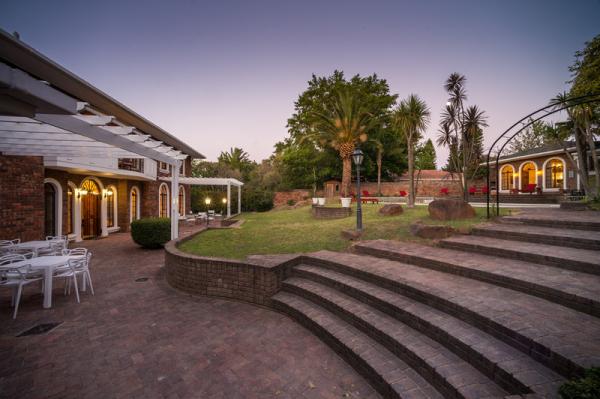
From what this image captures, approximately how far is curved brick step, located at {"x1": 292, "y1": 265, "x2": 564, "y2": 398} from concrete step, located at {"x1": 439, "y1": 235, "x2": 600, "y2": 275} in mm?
2609

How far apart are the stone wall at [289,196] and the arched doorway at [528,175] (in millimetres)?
20393

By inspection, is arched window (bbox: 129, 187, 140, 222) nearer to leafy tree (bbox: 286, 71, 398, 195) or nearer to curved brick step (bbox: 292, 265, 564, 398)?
curved brick step (bbox: 292, 265, 564, 398)

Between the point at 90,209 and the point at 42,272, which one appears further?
the point at 90,209

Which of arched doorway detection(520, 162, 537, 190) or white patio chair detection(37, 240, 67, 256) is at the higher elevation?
arched doorway detection(520, 162, 537, 190)

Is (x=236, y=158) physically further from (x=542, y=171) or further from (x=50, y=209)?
(x=542, y=171)

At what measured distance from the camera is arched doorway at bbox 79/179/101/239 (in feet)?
43.2

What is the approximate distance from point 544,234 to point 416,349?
4.88 metres

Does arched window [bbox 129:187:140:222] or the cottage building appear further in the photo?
arched window [bbox 129:187:140:222]

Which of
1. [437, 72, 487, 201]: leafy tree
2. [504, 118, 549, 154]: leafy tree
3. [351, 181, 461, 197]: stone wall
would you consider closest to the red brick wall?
[437, 72, 487, 201]: leafy tree

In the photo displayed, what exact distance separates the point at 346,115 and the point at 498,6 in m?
10.4

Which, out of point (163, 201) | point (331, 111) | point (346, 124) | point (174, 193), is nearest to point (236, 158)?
point (331, 111)

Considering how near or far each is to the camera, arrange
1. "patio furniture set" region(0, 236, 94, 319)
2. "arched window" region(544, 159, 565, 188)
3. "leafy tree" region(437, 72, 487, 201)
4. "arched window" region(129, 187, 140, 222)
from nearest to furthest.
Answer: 1. "patio furniture set" region(0, 236, 94, 319)
2. "leafy tree" region(437, 72, 487, 201)
3. "arched window" region(129, 187, 140, 222)
4. "arched window" region(544, 159, 565, 188)

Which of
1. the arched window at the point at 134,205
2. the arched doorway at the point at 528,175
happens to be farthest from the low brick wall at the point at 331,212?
the arched doorway at the point at 528,175

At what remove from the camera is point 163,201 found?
18953 mm
